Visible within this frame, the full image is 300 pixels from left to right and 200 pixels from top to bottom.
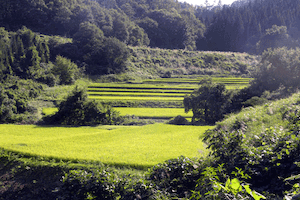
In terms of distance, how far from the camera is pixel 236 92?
60.0ft

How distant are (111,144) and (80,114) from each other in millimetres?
6130

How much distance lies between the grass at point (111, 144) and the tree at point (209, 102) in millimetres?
4039

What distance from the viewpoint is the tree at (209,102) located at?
1645 cm

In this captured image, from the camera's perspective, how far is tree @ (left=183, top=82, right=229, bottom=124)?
16.5m

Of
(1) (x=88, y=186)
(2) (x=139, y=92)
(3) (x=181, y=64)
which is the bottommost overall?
(1) (x=88, y=186)

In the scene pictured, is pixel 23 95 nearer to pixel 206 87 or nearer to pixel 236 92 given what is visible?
pixel 206 87

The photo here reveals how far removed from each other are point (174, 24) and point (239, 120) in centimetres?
6263

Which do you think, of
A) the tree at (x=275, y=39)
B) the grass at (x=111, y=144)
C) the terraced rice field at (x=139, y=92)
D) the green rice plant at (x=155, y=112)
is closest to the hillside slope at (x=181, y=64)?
the terraced rice field at (x=139, y=92)

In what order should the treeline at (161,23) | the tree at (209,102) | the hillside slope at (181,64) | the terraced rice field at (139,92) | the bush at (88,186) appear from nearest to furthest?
the bush at (88,186) < the tree at (209,102) < the terraced rice field at (139,92) < the hillside slope at (181,64) < the treeline at (161,23)

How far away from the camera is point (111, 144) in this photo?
1012 cm

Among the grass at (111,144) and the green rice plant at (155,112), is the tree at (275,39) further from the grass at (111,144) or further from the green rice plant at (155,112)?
the grass at (111,144)

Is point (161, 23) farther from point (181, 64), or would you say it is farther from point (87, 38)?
point (87, 38)

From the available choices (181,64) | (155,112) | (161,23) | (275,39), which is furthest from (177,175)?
(275,39)

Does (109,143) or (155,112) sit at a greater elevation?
(109,143)
